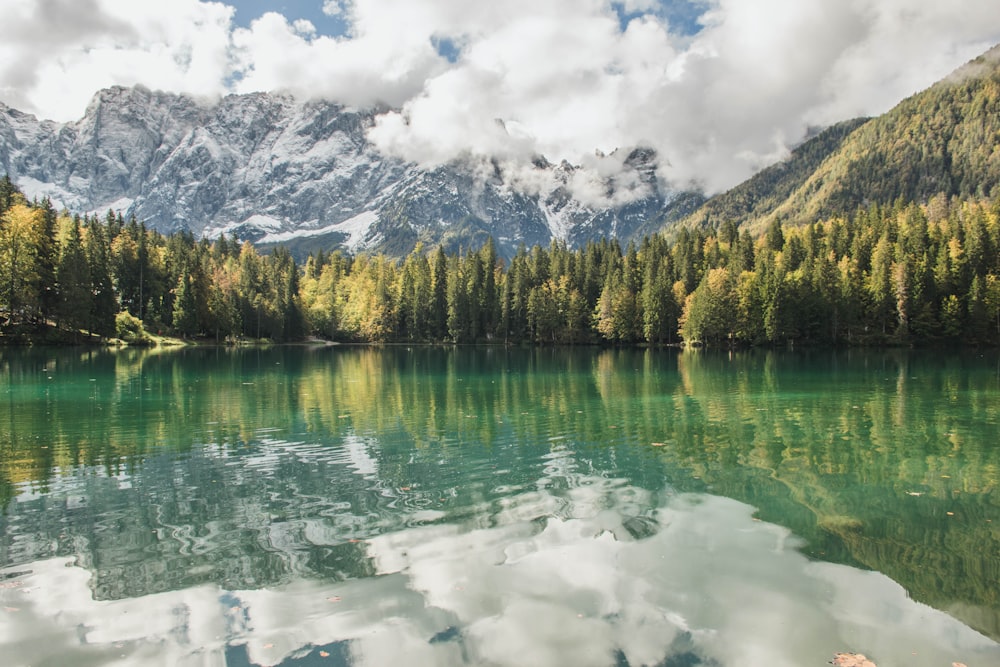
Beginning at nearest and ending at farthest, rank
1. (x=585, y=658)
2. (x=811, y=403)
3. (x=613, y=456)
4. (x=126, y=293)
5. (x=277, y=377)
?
(x=585, y=658), (x=613, y=456), (x=811, y=403), (x=277, y=377), (x=126, y=293)

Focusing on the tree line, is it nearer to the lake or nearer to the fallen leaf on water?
the lake

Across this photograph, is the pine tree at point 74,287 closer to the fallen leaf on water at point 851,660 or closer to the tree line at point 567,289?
the tree line at point 567,289

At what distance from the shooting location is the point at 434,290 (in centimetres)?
15450

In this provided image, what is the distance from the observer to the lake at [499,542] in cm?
850

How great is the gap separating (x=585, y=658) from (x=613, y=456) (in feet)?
40.9

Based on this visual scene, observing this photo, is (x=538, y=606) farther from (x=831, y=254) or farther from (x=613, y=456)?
(x=831, y=254)

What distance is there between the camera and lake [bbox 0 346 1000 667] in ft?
27.9

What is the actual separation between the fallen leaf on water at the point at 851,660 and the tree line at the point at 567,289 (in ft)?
349

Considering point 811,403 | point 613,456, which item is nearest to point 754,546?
point 613,456

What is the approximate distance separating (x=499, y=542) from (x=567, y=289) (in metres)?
135

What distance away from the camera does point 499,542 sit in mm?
12242

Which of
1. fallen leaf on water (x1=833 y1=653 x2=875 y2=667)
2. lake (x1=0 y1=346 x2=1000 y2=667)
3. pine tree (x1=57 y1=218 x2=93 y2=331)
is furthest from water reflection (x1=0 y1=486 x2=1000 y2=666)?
pine tree (x1=57 y1=218 x2=93 y2=331)

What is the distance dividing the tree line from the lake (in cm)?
8842

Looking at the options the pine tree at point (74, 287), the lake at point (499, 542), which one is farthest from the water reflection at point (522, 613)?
the pine tree at point (74, 287)
